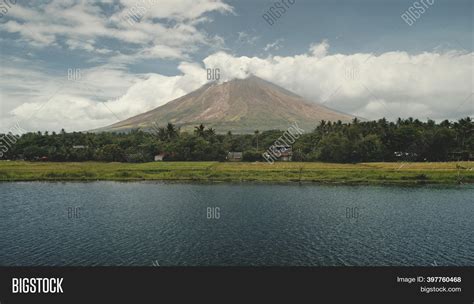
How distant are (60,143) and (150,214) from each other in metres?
82.2

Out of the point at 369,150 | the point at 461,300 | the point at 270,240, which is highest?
the point at 369,150

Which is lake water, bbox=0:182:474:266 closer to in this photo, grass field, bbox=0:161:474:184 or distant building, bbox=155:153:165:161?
grass field, bbox=0:161:474:184

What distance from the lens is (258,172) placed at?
70.7 m

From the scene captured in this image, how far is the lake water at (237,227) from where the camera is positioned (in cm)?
2541

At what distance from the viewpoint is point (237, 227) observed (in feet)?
108

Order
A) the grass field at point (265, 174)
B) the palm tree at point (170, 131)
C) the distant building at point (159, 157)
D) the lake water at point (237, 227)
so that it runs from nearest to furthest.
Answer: the lake water at point (237, 227) → the grass field at point (265, 174) → the distant building at point (159, 157) → the palm tree at point (170, 131)

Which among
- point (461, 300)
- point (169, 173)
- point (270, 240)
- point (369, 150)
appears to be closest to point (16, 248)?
point (270, 240)

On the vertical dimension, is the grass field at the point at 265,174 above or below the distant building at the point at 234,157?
below

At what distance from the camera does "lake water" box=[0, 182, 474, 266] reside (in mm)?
25406

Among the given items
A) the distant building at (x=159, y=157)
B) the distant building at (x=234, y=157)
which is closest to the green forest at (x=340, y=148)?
the distant building at (x=159, y=157)

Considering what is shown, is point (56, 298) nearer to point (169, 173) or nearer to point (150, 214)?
point (150, 214)

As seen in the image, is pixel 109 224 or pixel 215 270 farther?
pixel 109 224

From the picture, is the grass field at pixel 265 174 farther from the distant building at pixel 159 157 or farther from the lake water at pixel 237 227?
the distant building at pixel 159 157

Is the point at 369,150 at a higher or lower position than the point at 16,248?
higher
